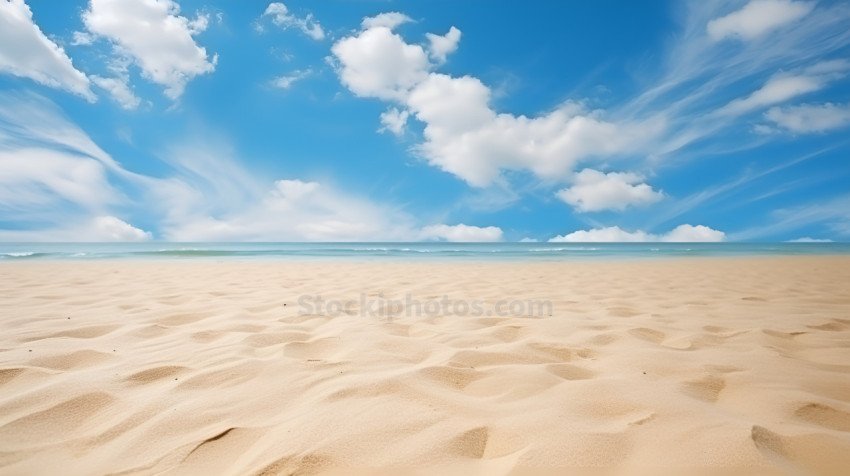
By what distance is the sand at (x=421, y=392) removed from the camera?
129cm

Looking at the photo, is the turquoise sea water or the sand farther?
the turquoise sea water

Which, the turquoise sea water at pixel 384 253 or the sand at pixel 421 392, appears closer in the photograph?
the sand at pixel 421 392

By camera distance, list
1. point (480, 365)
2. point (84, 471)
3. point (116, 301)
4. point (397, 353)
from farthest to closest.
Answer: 1. point (116, 301)
2. point (397, 353)
3. point (480, 365)
4. point (84, 471)

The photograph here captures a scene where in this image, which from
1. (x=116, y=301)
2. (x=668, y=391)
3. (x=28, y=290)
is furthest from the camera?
(x=28, y=290)

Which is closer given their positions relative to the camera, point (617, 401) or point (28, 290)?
point (617, 401)

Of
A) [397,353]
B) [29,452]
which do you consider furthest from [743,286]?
[29,452]

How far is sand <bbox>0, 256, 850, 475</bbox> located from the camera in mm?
1289

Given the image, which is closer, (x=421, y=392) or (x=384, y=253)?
(x=421, y=392)

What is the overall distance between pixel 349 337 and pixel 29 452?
1649mm

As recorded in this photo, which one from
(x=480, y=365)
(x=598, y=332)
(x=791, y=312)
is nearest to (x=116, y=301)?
(x=480, y=365)

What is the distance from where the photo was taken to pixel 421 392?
1786mm

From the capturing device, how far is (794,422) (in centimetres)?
150

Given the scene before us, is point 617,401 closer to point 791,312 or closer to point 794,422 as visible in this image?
point 794,422

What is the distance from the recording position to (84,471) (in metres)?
1.26
